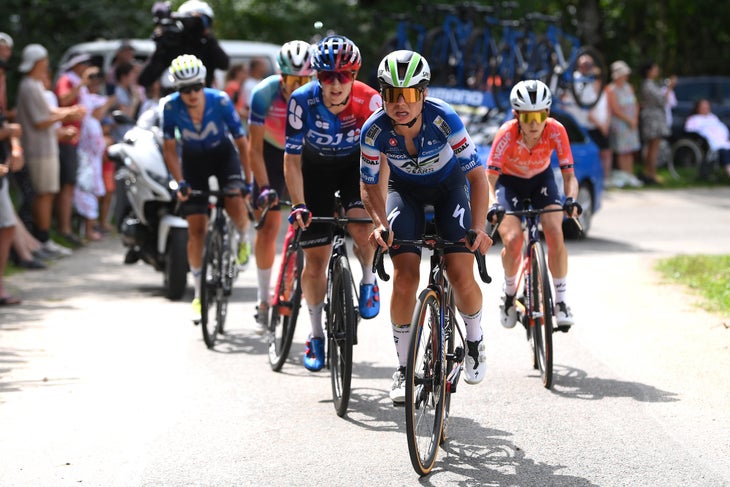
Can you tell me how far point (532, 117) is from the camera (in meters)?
8.73

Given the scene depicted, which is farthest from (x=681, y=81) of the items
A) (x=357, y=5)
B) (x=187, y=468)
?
(x=187, y=468)

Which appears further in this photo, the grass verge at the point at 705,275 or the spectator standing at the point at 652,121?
the spectator standing at the point at 652,121

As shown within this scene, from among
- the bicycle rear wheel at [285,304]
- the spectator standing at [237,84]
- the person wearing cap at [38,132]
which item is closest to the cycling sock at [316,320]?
the bicycle rear wheel at [285,304]

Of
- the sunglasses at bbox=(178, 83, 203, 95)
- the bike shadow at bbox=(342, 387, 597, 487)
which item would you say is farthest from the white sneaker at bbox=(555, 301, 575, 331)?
the sunglasses at bbox=(178, 83, 203, 95)

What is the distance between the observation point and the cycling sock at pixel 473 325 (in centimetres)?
717

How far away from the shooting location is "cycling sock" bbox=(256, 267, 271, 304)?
971 centimetres

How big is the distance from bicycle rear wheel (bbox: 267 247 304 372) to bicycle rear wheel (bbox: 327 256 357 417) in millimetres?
880

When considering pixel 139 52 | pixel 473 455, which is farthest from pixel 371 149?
pixel 139 52

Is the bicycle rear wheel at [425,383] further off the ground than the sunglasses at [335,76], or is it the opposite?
the sunglasses at [335,76]

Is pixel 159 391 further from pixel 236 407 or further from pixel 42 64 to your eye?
pixel 42 64

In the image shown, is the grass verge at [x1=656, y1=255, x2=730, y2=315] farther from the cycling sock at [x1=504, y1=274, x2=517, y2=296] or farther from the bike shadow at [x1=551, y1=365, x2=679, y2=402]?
the bike shadow at [x1=551, y1=365, x2=679, y2=402]

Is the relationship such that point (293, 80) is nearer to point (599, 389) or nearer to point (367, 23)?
point (599, 389)

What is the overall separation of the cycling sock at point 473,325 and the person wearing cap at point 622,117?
16023mm

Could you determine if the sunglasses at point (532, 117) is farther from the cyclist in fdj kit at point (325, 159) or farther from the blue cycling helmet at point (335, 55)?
the blue cycling helmet at point (335, 55)
